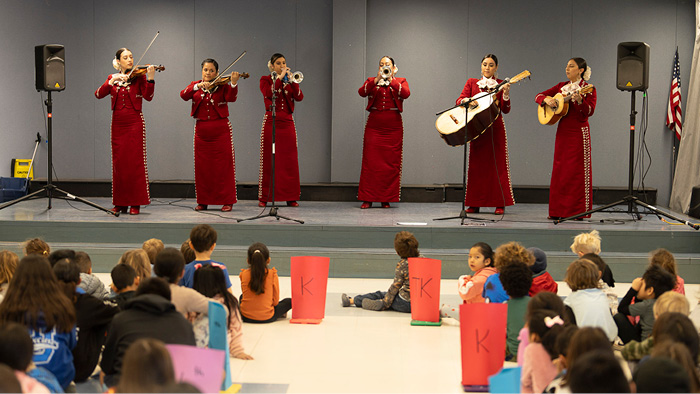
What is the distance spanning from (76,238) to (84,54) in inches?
157

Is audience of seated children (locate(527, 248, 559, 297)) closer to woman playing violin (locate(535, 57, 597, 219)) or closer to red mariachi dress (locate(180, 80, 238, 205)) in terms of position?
woman playing violin (locate(535, 57, 597, 219))

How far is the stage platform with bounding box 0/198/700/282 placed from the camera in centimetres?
718

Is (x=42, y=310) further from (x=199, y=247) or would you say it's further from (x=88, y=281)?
(x=199, y=247)

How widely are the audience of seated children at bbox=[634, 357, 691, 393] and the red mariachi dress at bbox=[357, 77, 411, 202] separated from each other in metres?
6.53

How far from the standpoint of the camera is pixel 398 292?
5.74m

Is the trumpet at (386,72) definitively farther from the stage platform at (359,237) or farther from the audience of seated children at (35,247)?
the audience of seated children at (35,247)

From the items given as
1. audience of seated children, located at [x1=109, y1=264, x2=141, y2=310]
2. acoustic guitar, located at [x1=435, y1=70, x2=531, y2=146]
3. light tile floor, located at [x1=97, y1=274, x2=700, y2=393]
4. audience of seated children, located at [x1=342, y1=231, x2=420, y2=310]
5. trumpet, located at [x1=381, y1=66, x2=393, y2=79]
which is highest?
trumpet, located at [x1=381, y1=66, x2=393, y2=79]

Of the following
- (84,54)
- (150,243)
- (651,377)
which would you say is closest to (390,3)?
(84,54)

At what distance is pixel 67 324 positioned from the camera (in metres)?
3.44

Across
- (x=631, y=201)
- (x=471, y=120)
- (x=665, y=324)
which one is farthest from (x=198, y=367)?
(x=631, y=201)

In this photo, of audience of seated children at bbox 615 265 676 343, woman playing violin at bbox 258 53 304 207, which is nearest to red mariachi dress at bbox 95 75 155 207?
woman playing violin at bbox 258 53 304 207

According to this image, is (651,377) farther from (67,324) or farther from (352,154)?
(352,154)

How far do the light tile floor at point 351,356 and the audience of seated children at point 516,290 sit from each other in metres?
0.43

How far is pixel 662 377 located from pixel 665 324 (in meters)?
0.68
